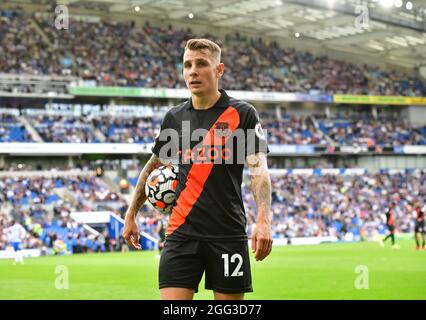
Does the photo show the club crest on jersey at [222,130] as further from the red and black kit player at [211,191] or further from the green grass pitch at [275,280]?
the green grass pitch at [275,280]

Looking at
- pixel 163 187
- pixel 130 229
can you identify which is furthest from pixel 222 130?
pixel 130 229

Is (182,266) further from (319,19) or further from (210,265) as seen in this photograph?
(319,19)

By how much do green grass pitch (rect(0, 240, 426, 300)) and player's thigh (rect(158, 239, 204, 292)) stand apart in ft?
30.2

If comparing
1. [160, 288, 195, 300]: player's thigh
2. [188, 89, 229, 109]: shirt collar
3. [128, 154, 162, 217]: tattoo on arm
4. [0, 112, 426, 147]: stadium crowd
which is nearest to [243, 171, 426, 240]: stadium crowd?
[0, 112, 426, 147]: stadium crowd

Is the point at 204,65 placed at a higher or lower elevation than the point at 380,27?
lower

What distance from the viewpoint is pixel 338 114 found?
69000 mm

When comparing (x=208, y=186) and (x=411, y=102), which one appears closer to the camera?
(x=208, y=186)

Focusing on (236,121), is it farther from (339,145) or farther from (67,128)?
(339,145)

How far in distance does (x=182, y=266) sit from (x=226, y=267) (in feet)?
1.05

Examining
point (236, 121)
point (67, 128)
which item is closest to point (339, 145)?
point (67, 128)

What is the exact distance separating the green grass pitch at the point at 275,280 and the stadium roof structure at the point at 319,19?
29628mm

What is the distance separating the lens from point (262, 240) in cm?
540

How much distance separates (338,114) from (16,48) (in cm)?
2907

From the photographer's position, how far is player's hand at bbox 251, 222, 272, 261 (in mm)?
5406
